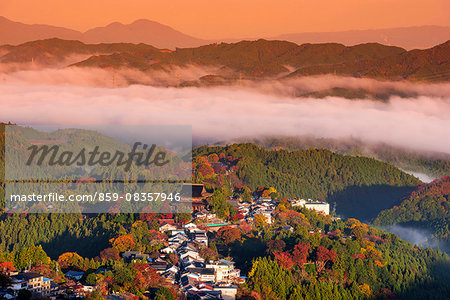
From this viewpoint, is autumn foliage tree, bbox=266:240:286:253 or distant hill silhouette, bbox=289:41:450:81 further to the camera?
distant hill silhouette, bbox=289:41:450:81

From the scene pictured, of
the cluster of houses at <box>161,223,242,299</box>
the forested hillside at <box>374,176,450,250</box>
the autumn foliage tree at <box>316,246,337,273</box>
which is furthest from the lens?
the forested hillside at <box>374,176,450,250</box>

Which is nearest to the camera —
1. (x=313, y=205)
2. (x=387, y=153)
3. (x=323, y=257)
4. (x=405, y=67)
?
(x=323, y=257)

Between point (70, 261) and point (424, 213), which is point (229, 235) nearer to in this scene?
point (70, 261)

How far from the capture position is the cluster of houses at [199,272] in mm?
67250

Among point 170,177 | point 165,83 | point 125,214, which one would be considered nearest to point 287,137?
point 165,83

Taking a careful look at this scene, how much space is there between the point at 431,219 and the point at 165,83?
66485mm

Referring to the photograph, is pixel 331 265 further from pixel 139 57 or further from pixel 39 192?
pixel 139 57

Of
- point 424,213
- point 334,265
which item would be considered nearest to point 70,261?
point 334,265

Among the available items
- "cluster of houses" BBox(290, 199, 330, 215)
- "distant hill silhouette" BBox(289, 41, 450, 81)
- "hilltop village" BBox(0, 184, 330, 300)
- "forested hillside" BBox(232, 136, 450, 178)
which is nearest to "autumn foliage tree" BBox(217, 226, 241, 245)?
"hilltop village" BBox(0, 184, 330, 300)

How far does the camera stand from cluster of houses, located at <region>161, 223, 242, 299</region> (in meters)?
67.2

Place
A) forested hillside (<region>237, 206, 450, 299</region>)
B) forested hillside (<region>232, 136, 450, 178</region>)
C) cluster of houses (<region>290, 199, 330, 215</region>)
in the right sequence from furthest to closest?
forested hillside (<region>232, 136, 450, 178</region>) < cluster of houses (<region>290, 199, 330, 215</region>) < forested hillside (<region>237, 206, 450, 299</region>)

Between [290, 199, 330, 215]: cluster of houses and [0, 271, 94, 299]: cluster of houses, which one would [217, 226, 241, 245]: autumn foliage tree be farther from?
[290, 199, 330, 215]: cluster of houses

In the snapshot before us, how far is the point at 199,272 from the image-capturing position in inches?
2790

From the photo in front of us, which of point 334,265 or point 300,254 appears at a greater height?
point 300,254
